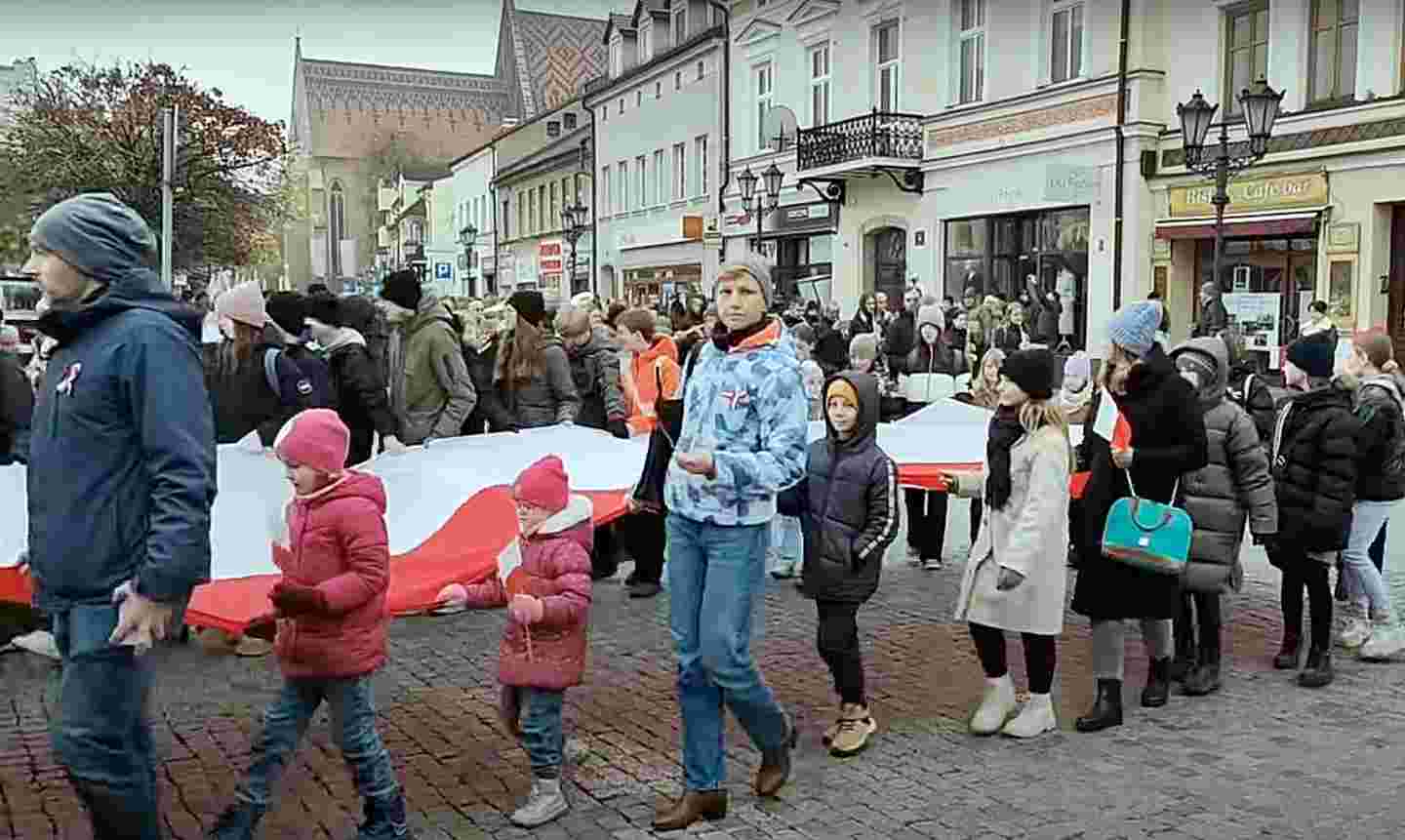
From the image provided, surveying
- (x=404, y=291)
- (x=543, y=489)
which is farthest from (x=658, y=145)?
(x=543, y=489)

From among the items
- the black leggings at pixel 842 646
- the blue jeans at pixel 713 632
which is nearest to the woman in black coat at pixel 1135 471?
the black leggings at pixel 842 646

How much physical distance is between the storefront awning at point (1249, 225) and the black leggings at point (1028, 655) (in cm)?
1725

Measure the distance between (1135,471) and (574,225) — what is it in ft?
137

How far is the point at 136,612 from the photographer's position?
11.5ft

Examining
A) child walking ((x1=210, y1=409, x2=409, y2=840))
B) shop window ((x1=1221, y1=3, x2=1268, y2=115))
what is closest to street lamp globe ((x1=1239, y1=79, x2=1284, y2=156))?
shop window ((x1=1221, y1=3, x2=1268, y2=115))

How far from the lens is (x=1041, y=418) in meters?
5.88

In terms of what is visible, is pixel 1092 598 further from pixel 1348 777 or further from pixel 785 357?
pixel 785 357

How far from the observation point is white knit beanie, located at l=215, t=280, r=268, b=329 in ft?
23.5

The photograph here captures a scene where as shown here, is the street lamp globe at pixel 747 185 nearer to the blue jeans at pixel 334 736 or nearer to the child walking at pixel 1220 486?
the child walking at pixel 1220 486

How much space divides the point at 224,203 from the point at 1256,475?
101ft

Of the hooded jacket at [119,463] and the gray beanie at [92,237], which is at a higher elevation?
the gray beanie at [92,237]

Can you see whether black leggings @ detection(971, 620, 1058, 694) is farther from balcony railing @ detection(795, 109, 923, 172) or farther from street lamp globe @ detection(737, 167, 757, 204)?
street lamp globe @ detection(737, 167, 757, 204)

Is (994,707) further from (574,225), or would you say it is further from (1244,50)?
(574,225)

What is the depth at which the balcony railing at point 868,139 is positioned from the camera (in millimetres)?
29875
